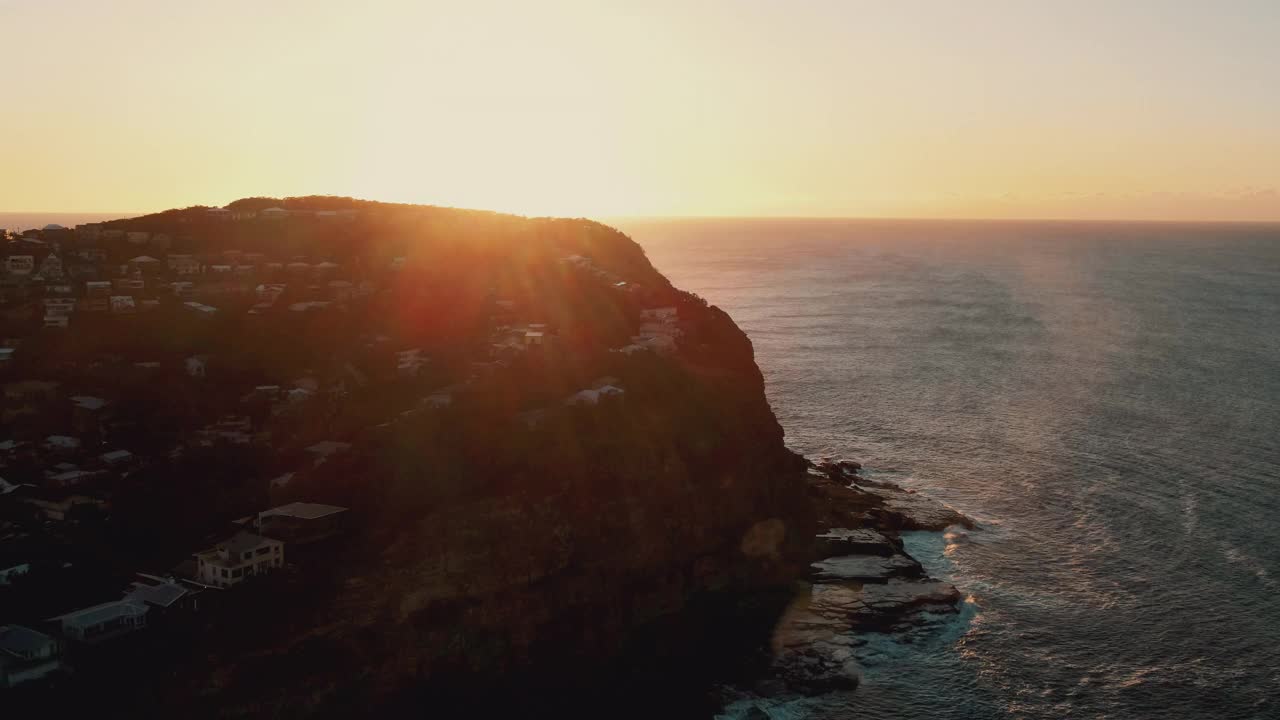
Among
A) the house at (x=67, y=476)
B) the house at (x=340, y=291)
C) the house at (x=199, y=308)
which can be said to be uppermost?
the house at (x=340, y=291)

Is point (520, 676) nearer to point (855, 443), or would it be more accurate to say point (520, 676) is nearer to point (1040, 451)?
point (855, 443)

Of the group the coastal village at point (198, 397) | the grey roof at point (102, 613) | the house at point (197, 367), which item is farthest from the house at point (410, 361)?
the grey roof at point (102, 613)

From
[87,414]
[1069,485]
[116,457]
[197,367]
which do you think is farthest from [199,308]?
[1069,485]

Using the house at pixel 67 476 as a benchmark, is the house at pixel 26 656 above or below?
below

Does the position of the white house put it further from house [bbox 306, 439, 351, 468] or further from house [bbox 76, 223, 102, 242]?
house [bbox 306, 439, 351, 468]

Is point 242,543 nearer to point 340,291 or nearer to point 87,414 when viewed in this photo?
point 87,414

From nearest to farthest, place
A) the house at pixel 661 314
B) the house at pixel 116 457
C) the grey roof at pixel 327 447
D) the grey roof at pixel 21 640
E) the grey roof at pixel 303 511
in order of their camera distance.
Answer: the grey roof at pixel 21 640, the grey roof at pixel 303 511, the house at pixel 116 457, the grey roof at pixel 327 447, the house at pixel 661 314

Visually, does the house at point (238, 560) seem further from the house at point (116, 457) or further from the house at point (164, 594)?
the house at point (116, 457)
